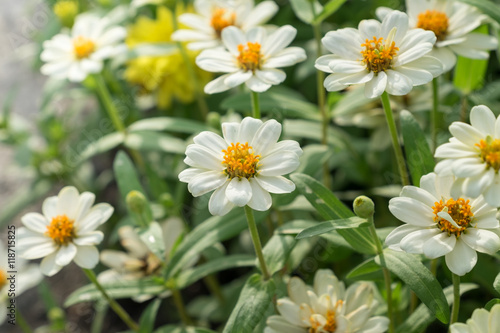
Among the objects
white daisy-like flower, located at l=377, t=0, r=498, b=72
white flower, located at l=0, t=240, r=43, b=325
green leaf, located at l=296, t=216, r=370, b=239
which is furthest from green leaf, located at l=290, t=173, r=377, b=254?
white flower, located at l=0, t=240, r=43, b=325

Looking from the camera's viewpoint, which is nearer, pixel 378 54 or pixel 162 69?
pixel 378 54

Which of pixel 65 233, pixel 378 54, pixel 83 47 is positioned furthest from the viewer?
pixel 83 47

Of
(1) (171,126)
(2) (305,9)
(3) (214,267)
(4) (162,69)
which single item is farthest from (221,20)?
(3) (214,267)

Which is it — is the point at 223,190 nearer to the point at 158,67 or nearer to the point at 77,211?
the point at 77,211

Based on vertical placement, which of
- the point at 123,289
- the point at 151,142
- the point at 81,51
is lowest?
the point at 123,289

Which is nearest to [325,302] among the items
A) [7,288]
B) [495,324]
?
[495,324]

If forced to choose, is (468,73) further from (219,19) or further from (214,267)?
(214,267)

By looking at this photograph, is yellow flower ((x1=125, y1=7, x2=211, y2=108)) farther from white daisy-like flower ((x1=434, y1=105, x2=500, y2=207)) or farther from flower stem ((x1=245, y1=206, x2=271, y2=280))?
white daisy-like flower ((x1=434, y1=105, x2=500, y2=207))
